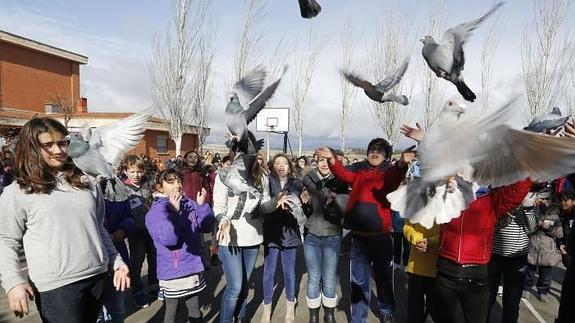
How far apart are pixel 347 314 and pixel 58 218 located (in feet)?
10.9

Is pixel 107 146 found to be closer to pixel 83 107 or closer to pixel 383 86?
pixel 383 86

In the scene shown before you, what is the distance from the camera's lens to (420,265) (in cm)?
312

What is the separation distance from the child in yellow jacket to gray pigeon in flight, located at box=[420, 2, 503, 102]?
4.21 ft

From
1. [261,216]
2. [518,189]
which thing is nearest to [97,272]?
[261,216]

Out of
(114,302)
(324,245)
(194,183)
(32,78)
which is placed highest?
(32,78)

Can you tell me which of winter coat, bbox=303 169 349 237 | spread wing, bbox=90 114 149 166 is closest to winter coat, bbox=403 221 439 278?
winter coat, bbox=303 169 349 237

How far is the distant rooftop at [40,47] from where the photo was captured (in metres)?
22.2

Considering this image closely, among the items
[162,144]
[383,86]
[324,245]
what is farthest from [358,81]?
[162,144]

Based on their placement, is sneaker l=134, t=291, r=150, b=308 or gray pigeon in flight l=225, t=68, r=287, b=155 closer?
gray pigeon in flight l=225, t=68, r=287, b=155

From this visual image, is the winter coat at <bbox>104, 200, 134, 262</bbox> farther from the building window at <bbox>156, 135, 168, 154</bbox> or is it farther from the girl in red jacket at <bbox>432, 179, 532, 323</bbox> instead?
the building window at <bbox>156, 135, 168, 154</bbox>

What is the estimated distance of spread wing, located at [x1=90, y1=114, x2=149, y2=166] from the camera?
121 inches

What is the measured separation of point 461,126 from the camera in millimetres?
1780

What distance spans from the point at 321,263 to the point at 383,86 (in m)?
1.98


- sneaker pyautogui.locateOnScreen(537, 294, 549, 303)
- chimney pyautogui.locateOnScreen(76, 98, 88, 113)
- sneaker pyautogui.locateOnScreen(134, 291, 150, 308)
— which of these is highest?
chimney pyautogui.locateOnScreen(76, 98, 88, 113)
